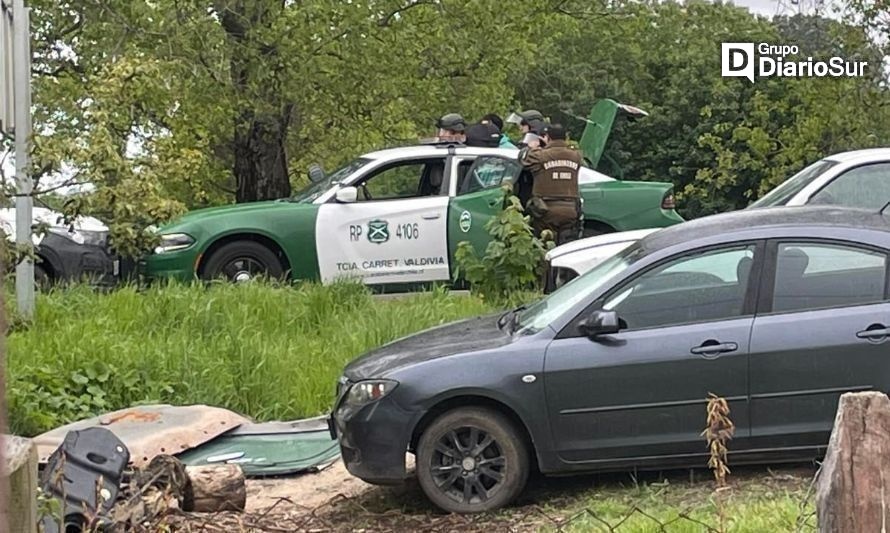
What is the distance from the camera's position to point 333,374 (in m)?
8.91

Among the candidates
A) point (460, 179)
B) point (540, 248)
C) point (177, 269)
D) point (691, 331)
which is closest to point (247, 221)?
point (177, 269)

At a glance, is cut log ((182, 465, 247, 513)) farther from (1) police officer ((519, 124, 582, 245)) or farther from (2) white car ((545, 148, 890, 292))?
(1) police officer ((519, 124, 582, 245))

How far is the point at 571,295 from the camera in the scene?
673 centimetres

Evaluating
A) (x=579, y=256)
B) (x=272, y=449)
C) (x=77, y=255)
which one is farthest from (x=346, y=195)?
(x=272, y=449)

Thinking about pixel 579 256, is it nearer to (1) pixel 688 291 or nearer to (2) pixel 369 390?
(1) pixel 688 291

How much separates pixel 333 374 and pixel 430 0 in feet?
34.1

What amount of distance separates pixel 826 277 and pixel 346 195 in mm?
6585

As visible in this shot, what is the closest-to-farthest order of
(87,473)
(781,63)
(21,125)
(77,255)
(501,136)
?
1. (87,473)
2. (21,125)
3. (77,255)
4. (501,136)
5. (781,63)

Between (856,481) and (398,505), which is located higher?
(856,481)

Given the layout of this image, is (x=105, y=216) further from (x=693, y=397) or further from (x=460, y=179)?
(x=460, y=179)

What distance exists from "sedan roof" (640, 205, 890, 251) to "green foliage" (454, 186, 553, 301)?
3789 millimetres

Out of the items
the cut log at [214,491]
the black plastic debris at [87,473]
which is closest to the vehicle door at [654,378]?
the cut log at [214,491]

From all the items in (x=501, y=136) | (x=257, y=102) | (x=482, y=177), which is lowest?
(x=482, y=177)

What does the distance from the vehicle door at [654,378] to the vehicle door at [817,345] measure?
95mm
